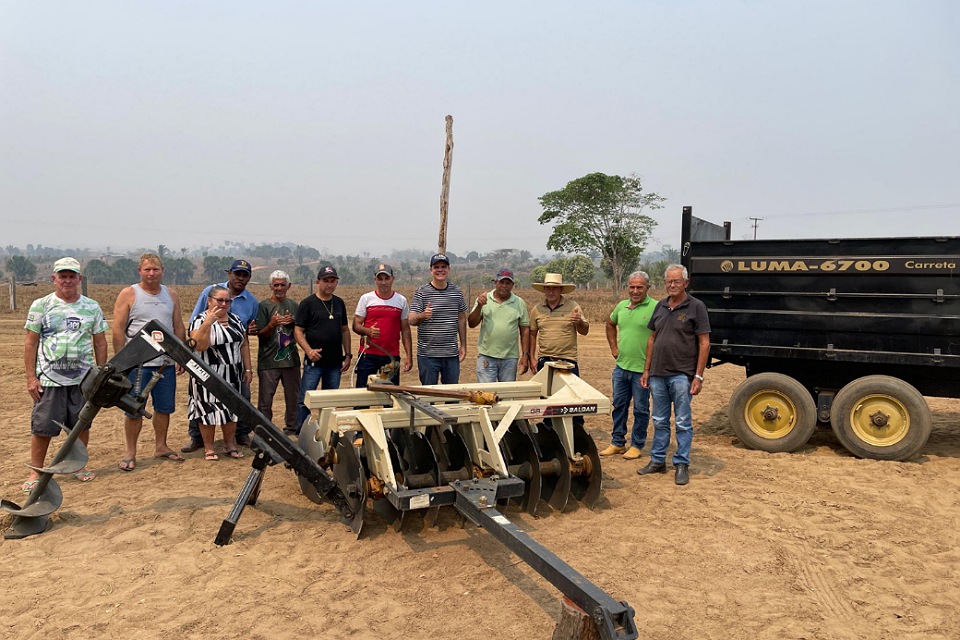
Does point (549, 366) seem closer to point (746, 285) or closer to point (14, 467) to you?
point (746, 285)

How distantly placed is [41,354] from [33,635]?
7.53ft

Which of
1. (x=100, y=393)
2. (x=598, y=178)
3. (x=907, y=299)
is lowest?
(x=100, y=393)

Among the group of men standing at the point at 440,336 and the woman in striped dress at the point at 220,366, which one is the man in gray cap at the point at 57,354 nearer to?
the group of men standing at the point at 440,336

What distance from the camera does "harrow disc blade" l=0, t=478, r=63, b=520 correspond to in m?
4.40

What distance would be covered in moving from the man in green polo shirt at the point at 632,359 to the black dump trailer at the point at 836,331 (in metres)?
1.05

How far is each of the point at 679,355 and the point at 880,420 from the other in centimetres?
216

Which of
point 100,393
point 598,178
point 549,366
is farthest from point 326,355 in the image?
point 598,178

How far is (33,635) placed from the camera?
330cm

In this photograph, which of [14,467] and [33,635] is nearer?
[33,635]

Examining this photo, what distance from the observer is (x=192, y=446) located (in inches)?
256

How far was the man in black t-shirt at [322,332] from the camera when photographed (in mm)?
6406

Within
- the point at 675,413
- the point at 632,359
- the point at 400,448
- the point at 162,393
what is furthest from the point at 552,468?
the point at 162,393

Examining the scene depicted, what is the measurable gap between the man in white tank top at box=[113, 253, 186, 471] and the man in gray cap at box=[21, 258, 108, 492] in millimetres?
304

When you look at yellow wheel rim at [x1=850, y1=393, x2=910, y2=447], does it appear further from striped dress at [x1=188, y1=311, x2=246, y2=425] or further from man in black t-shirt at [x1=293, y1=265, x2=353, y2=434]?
striped dress at [x1=188, y1=311, x2=246, y2=425]
